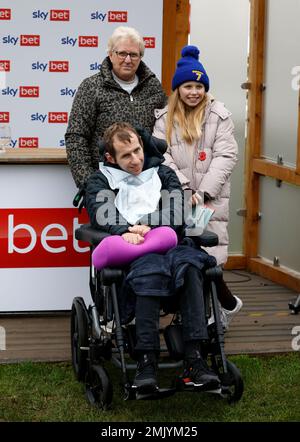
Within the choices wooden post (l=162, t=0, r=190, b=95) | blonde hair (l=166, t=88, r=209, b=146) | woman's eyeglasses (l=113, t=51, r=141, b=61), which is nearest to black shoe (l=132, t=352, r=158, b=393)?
blonde hair (l=166, t=88, r=209, b=146)

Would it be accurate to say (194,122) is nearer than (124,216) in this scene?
No

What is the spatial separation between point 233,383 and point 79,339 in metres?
0.99

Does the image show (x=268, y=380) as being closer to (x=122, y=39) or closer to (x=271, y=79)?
(x=122, y=39)

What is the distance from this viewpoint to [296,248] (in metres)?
9.58

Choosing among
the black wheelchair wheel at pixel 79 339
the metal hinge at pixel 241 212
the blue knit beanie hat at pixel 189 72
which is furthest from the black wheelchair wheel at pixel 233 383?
the metal hinge at pixel 241 212

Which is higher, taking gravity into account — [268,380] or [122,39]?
[122,39]

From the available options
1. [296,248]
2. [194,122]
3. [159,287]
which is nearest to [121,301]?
[159,287]

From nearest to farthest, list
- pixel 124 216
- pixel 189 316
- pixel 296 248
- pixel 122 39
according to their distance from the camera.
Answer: pixel 189 316 → pixel 124 216 → pixel 122 39 → pixel 296 248

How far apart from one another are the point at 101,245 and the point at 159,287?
0.40 metres

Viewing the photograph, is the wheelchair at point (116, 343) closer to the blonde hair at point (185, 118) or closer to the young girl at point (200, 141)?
the young girl at point (200, 141)

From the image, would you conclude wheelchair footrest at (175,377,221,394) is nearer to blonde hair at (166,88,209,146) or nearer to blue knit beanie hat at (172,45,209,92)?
blonde hair at (166,88,209,146)

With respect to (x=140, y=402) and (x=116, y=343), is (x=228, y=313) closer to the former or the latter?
(x=140, y=402)

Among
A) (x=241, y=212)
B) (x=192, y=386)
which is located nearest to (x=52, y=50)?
(x=241, y=212)

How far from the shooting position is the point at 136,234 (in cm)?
625
